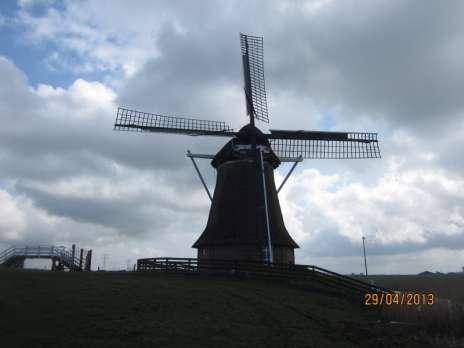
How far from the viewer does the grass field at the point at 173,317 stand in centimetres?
1160

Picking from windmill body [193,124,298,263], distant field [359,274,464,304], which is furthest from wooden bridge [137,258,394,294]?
distant field [359,274,464,304]

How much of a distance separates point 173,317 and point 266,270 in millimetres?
10122

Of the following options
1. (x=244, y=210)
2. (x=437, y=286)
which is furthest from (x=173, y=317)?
(x=437, y=286)

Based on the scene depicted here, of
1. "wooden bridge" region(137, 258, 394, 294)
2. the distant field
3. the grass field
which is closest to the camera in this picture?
the grass field

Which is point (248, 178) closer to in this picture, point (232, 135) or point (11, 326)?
point (232, 135)

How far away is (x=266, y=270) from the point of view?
76.2 feet

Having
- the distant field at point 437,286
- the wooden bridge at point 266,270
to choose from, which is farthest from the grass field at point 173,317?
the distant field at point 437,286

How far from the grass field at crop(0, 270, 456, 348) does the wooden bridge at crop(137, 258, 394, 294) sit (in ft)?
5.48

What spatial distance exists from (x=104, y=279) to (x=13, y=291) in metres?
4.58

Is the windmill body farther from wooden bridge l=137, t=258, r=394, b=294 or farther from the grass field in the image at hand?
the grass field

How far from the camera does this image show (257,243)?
87.4 feet

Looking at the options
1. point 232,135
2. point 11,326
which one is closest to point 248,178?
point 232,135

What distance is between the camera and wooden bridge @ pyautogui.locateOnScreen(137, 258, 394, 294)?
843 inches

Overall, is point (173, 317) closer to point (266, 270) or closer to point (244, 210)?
point (266, 270)
